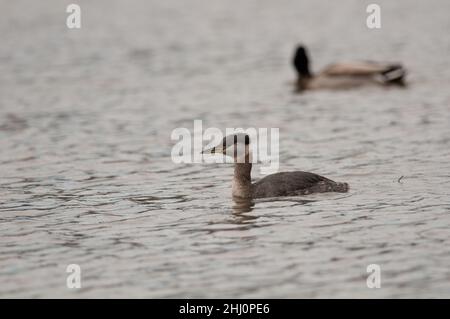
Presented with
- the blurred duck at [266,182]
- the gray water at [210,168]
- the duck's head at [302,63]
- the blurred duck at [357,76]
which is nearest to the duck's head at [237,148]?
the blurred duck at [266,182]

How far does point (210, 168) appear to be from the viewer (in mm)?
14797

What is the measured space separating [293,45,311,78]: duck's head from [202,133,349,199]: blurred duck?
10.6 meters

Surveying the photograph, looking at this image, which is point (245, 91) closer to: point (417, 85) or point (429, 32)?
point (417, 85)

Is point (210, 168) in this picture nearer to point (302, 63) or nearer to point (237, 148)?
point (237, 148)

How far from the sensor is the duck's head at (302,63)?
23.0 m

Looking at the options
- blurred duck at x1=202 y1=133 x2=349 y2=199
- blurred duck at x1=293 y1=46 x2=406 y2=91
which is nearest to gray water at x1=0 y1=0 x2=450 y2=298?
blurred duck at x1=202 y1=133 x2=349 y2=199

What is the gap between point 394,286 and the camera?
8867 millimetres

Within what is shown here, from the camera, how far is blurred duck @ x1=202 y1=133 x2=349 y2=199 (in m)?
12.4

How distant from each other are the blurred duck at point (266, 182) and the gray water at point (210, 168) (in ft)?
0.52

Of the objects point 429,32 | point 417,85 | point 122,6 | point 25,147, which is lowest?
point 25,147

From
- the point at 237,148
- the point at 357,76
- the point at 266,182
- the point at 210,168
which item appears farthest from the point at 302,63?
the point at 266,182

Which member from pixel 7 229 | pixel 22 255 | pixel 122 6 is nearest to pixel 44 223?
pixel 7 229

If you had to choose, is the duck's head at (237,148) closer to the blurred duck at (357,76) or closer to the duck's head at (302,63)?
the blurred duck at (357,76)
